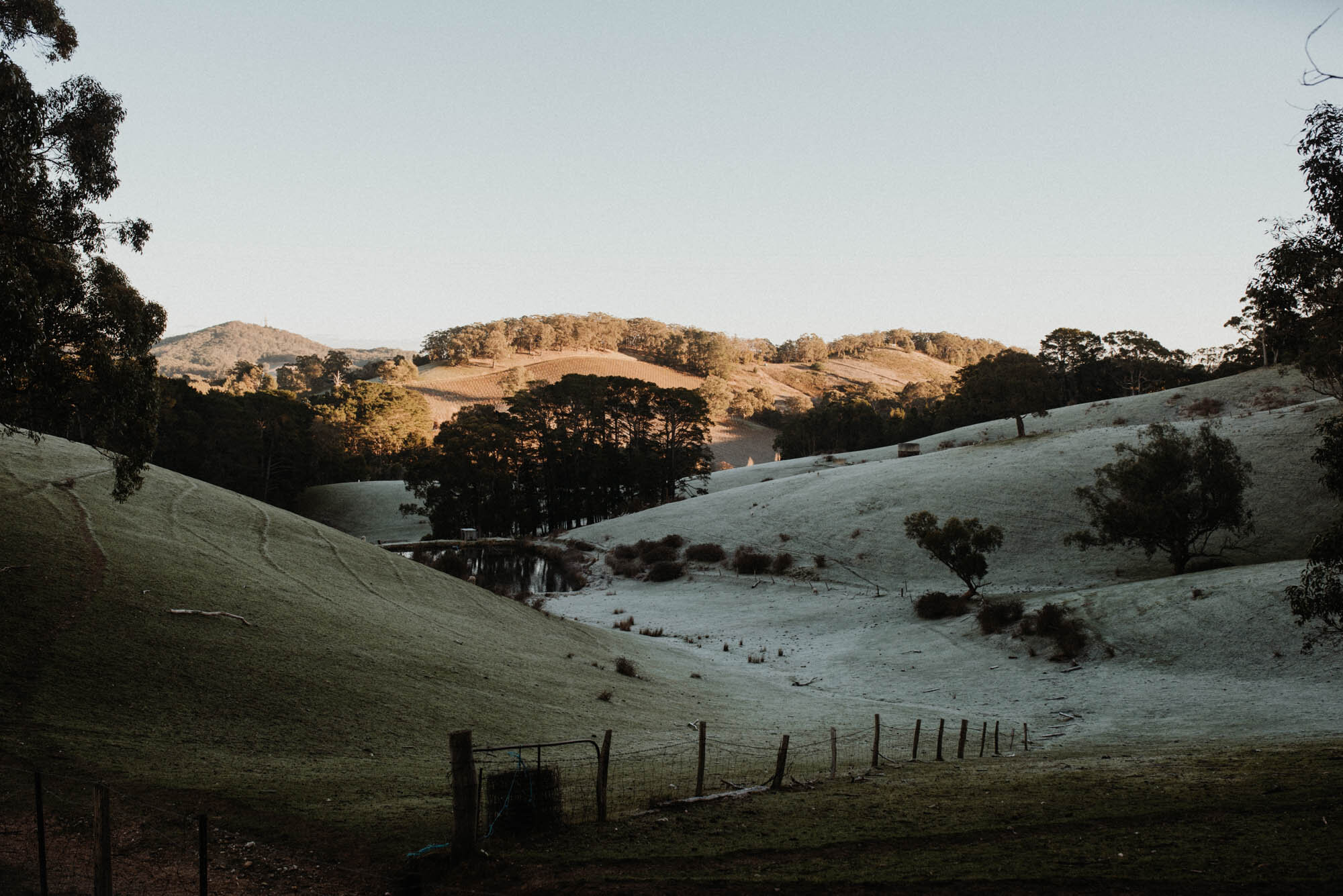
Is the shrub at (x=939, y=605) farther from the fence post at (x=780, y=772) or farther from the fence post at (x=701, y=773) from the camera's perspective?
the fence post at (x=701, y=773)

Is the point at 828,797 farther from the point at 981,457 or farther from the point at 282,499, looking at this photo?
the point at 282,499

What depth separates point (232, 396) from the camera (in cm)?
9150

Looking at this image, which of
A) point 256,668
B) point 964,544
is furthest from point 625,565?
point 256,668

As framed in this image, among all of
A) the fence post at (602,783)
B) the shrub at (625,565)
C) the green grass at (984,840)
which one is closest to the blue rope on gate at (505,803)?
the green grass at (984,840)

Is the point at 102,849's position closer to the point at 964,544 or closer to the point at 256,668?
the point at 256,668

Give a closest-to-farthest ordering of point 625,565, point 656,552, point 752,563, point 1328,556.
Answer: point 1328,556, point 752,563, point 625,565, point 656,552

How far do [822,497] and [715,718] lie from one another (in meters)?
44.9

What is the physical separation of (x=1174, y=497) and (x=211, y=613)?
143 feet

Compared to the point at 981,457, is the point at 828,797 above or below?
below

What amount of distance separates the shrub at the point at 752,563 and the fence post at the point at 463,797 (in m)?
49.8

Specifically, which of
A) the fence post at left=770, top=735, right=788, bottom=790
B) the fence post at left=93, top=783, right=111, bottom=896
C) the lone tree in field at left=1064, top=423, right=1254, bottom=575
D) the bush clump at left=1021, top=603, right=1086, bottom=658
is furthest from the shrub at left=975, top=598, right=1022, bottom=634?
the fence post at left=93, top=783, right=111, bottom=896

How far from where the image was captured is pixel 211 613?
2017 cm

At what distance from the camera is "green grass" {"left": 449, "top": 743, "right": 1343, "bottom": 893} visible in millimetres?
9188

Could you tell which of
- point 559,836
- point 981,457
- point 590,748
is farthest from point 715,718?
point 981,457
